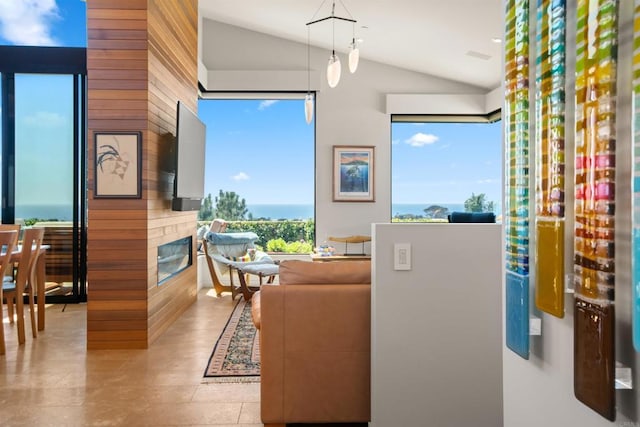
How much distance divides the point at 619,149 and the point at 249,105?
9.70 m

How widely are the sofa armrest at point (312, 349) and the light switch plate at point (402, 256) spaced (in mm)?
301

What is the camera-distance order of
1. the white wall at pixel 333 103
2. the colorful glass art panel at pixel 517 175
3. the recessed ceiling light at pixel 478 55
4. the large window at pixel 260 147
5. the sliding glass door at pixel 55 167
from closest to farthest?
the colorful glass art panel at pixel 517 175 → the sliding glass door at pixel 55 167 → the recessed ceiling light at pixel 478 55 → the white wall at pixel 333 103 → the large window at pixel 260 147

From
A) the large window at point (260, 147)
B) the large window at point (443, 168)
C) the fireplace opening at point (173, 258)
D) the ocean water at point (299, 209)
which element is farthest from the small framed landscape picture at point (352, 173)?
the large window at point (260, 147)

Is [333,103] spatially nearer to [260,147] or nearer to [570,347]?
[260,147]

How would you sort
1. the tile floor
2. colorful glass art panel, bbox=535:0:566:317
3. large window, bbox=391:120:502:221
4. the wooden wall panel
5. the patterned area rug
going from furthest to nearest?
large window, bbox=391:120:502:221 → the wooden wall panel → the patterned area rug → the tile floor → colorful glass art panel, bbox=535:0:566:317

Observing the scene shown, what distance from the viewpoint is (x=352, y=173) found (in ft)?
23.5

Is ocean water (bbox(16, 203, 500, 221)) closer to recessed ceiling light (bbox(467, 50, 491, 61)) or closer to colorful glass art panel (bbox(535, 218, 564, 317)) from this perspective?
recessed ceiling light (bbox(467, 50, 491, 61))

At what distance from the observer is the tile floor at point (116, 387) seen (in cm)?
262

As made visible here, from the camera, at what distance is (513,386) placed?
1.22 meters

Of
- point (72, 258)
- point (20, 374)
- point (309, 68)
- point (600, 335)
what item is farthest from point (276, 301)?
point (309, 68)

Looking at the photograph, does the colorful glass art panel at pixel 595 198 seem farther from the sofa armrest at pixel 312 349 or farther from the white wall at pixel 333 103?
the white wall at pixel 333 103

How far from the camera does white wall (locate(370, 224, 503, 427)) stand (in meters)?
2.20

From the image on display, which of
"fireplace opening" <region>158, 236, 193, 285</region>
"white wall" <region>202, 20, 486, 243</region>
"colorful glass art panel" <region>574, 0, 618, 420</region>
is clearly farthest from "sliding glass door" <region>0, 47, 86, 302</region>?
"colorful glass art panel" <region>574, 0, 618, 420</region>

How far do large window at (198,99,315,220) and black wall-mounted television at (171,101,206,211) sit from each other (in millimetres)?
4422
